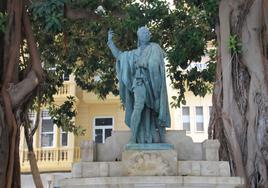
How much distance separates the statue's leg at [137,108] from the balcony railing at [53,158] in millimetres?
10672

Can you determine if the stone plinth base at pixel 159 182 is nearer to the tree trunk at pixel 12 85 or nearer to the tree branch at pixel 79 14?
the tree trunk at pixel 12 85

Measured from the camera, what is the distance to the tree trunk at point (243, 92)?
6.92 m

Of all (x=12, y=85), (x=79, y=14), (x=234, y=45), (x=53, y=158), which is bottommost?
(x=53, y=158)

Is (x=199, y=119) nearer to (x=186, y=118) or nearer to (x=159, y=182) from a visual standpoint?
(x=186, y=118)

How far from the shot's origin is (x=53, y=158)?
16109 millimetres

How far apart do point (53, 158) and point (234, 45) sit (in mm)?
9980

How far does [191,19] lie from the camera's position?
9859 millimetres

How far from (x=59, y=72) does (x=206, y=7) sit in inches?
166

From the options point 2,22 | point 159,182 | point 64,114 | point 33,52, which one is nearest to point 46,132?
point 64,114

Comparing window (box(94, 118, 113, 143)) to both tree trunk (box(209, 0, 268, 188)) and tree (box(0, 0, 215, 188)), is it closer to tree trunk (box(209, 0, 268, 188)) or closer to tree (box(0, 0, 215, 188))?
tree (box(0, 0, 215, 188))

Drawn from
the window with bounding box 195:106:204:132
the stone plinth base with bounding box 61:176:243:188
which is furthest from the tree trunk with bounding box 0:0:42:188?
the window with bounding box 195:106:204:132

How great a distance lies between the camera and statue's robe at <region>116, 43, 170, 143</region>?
5.54m

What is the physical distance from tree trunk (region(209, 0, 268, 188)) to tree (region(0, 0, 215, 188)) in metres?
0.72

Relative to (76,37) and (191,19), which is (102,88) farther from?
(191,19)
